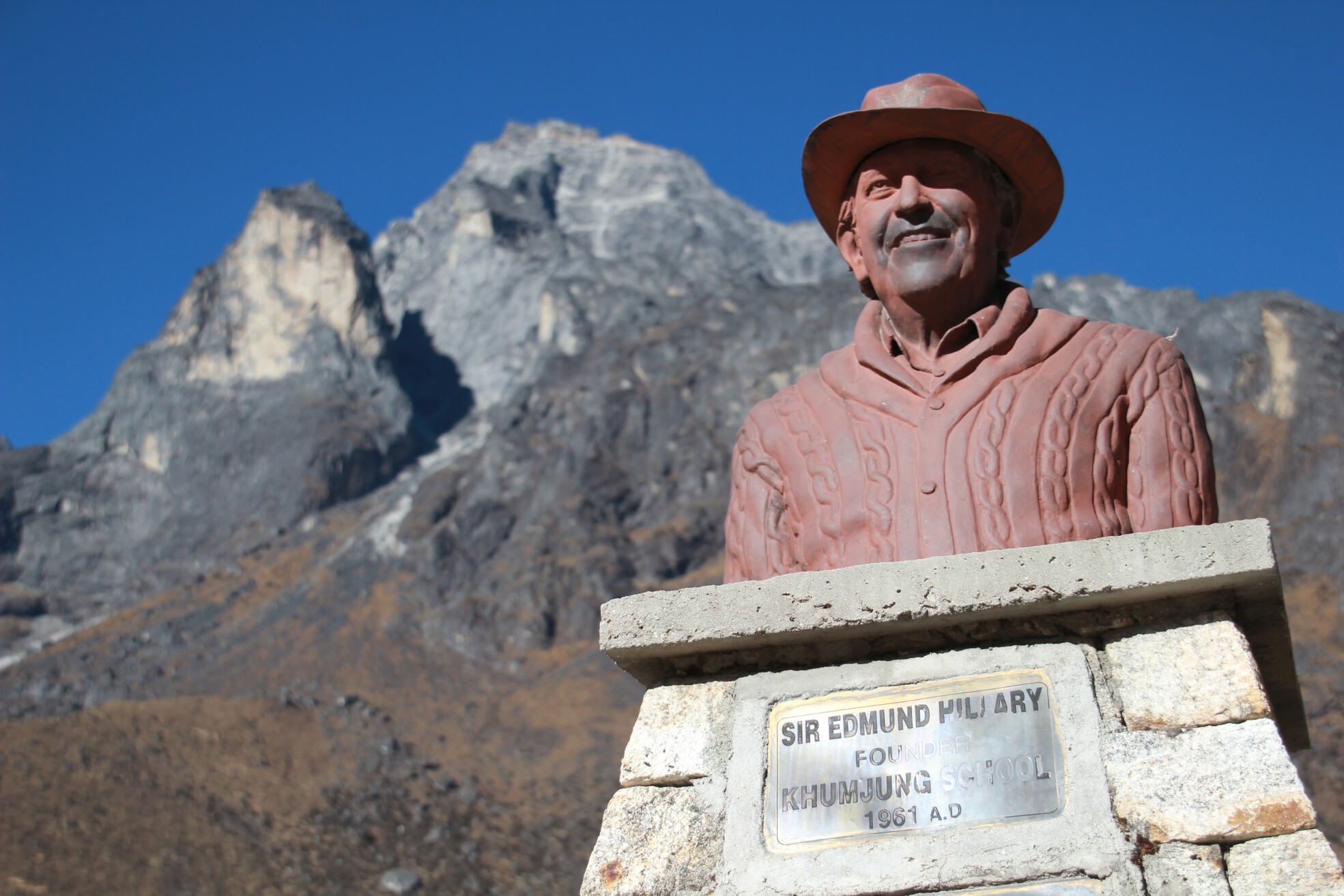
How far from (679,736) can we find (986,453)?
119 cm

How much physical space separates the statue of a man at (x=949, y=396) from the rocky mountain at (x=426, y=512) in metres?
35.4

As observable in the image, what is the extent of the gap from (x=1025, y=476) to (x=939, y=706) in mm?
823

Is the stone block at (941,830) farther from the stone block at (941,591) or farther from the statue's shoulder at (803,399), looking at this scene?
the statue's shoulder at (803,399)

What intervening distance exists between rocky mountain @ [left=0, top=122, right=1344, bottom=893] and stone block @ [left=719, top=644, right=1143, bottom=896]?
36.1 meters

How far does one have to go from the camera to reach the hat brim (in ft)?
14.0

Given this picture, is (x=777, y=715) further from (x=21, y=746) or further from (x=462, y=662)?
(x=462, y=662)

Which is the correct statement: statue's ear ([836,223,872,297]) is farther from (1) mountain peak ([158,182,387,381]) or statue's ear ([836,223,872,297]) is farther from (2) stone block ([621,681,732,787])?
(1) mountain peak ([158,182,387,381])

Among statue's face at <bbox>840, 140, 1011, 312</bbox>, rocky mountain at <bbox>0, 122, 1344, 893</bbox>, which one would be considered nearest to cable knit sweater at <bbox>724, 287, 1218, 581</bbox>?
statue's face at <bbox>840, 140, 1011, 312</bbox>

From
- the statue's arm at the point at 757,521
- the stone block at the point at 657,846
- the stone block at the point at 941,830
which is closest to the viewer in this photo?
the stone block at the point at 941,830

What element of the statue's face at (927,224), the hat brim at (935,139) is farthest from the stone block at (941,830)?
the hat brim at (935,139)

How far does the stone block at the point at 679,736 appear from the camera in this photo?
3.38 m

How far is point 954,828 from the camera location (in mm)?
3062

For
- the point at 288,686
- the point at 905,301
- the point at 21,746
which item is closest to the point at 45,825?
the point at 21,746

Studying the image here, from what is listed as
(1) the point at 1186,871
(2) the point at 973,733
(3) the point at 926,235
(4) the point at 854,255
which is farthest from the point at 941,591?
(4) the point at 854,255
